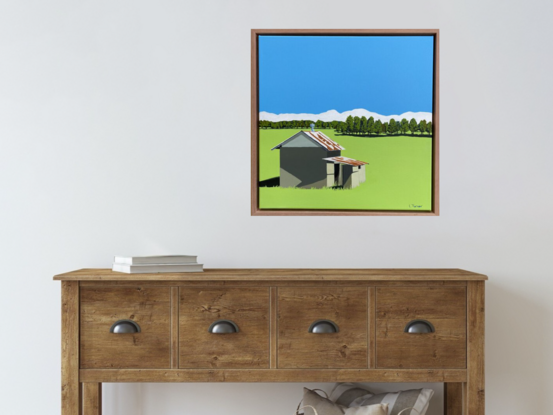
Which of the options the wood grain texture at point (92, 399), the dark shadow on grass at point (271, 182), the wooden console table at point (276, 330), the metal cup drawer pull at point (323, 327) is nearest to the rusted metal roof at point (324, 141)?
the dark shadow on grass at point (271, 182)

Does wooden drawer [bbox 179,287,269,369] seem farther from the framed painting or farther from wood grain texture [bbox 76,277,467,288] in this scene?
the framed painting

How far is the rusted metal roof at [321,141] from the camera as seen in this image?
7.84ft

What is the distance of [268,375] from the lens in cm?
193

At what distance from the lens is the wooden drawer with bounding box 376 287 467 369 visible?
1.93 m

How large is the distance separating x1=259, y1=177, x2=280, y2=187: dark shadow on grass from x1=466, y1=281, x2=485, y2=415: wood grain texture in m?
0.91

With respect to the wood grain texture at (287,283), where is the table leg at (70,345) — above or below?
below

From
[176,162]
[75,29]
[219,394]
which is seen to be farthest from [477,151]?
[75,29]

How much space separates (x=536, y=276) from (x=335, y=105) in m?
1.14

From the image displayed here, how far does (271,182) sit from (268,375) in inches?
33.0

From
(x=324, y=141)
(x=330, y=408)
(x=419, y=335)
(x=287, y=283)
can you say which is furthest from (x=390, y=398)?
(x=324, y=141)

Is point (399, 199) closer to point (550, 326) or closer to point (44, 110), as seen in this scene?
point (550, 326)

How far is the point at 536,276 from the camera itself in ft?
7.74

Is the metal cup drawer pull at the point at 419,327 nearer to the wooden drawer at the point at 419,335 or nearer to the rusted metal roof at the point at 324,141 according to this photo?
the wooden drawer at the point at 419,335

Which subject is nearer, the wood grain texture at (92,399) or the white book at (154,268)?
the white book at (154,268)
